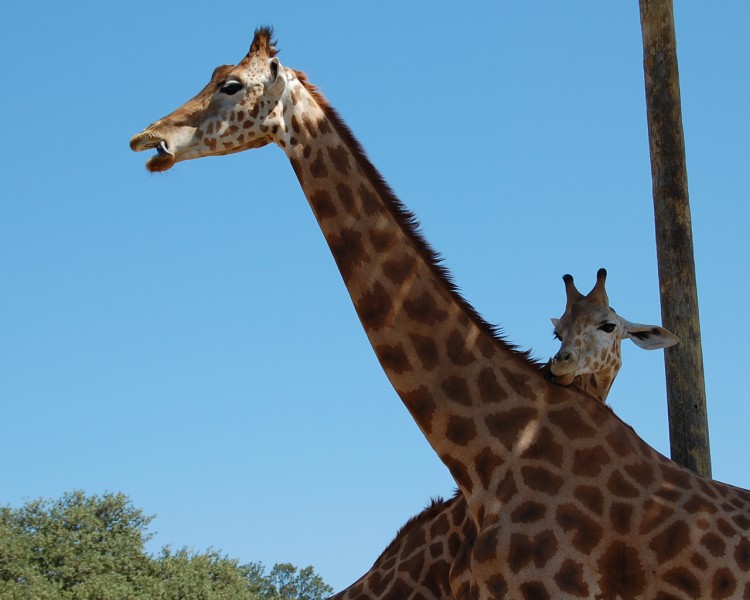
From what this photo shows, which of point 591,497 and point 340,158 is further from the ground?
point 340,158

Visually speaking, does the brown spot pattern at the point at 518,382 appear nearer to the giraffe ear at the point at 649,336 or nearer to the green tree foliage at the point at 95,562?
the giraffe ear at the point at 649,336

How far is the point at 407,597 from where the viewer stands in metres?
8.18

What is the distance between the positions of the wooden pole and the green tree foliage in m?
13.1

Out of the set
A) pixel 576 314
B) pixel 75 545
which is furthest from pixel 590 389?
pixel 75 545

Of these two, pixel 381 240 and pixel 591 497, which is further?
pixel 381 240

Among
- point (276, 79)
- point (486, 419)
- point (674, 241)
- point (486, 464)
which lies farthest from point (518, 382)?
point (674, 241)

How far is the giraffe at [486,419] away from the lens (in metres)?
6.48

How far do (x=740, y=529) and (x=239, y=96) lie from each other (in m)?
4.18

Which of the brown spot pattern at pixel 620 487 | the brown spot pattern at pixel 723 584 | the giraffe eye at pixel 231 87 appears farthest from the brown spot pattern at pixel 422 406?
the giraffe eye at pixel 231 87

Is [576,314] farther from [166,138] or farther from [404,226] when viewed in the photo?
[166,138]

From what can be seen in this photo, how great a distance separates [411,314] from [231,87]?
195cm

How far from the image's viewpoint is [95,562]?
67.8ft

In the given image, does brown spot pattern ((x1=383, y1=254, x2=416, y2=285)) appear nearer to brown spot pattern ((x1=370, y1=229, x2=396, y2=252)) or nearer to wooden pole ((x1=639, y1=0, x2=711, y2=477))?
brown spot pattern ((x1=370, y1=229, x2=396, y2=252))

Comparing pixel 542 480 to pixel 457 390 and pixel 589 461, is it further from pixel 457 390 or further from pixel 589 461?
pixel 457 390
